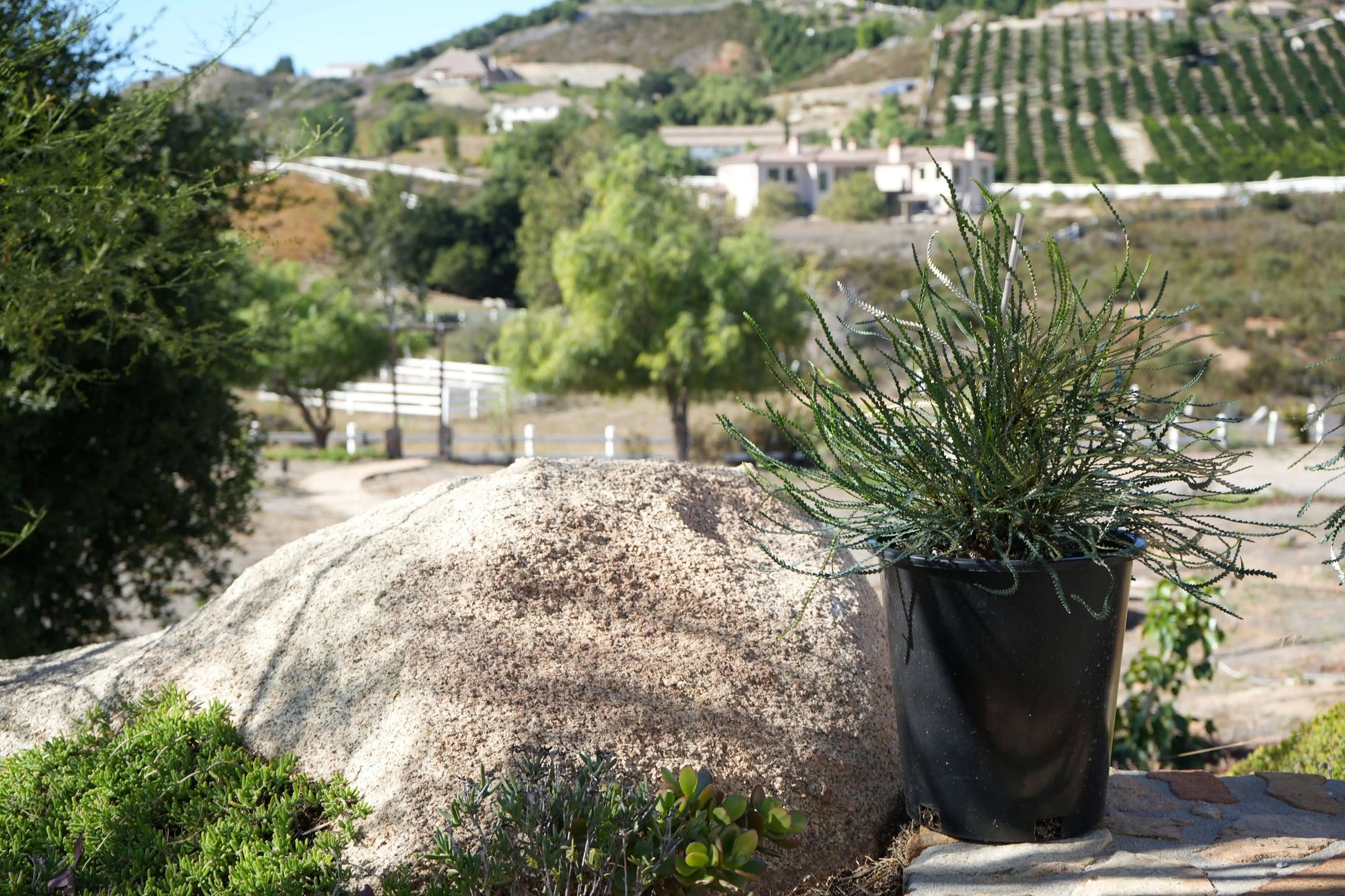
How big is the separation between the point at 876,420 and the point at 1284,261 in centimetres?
3727

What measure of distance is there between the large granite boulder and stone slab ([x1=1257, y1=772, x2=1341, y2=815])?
1091 millimetres

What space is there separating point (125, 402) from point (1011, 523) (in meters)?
5.97

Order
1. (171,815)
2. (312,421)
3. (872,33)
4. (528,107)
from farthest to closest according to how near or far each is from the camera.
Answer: (872,33) → (528,107) → (312,421) → (171,815)

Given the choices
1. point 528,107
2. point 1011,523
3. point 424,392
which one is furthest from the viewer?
point 528,107

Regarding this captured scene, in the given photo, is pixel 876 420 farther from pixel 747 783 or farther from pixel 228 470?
pixel 228 470

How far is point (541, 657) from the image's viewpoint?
10.2ft

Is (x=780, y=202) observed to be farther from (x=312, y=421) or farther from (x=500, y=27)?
→ (x=500, y=27)

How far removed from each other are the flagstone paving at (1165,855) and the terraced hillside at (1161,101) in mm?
53884

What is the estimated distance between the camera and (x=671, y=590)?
3441mm

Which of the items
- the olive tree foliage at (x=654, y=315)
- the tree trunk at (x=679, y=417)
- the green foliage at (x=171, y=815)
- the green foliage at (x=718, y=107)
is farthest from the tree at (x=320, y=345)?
the green foliage at (x=718, y=107)

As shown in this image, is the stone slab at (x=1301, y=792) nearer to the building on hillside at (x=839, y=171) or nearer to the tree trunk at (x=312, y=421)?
the tree trunk at (x=312, y=421)

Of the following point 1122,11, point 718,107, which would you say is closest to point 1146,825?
point 1122,11

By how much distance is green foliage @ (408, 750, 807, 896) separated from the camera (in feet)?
7.79

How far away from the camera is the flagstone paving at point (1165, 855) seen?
8.44 feet
